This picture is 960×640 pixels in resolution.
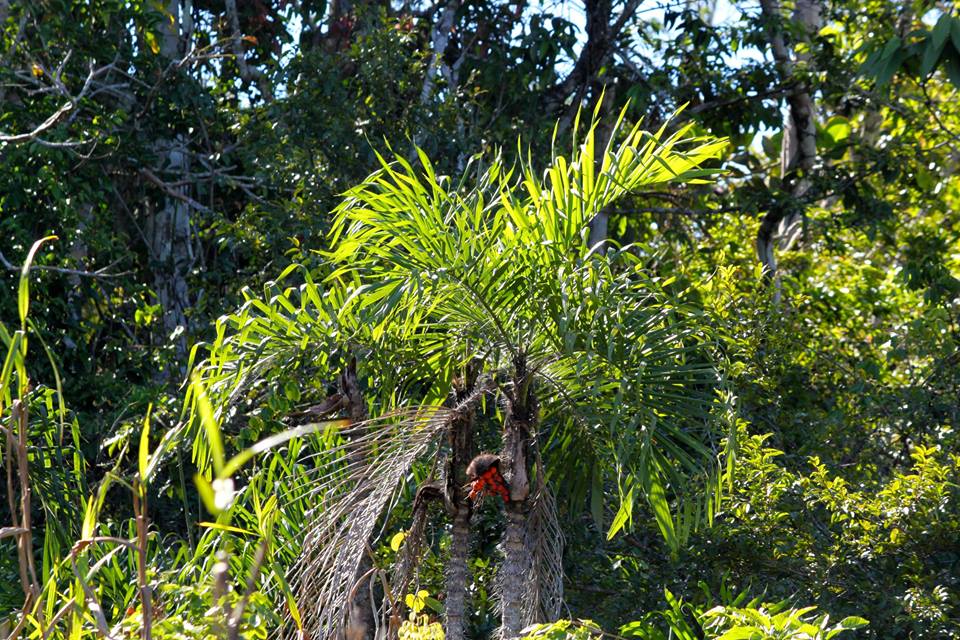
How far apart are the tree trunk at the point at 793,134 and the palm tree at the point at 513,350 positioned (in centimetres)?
431

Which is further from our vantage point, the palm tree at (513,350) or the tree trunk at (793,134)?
the tree trunk at (793,134)

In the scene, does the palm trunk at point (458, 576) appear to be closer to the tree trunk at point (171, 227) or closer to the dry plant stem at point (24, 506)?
the dry plant stem at point (24, 506)

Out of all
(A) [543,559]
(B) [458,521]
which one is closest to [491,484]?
(B) [458,521]

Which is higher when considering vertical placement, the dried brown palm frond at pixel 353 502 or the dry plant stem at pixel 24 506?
the dry plant stem at pixel 24 506

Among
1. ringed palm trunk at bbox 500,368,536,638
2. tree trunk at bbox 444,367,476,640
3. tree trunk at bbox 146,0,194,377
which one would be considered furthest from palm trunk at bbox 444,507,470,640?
tree trunk at bbox 146,0,194,377

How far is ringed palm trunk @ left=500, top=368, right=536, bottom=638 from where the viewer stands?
376cm

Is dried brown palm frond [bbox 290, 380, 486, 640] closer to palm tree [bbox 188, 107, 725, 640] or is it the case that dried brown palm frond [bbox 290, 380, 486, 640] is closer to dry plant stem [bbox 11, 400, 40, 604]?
palm tree [bbox 188, 107, 725, 640]

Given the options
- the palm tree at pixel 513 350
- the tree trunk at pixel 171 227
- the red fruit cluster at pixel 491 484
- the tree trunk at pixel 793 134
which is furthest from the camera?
the tree trunk at pixel 793 134

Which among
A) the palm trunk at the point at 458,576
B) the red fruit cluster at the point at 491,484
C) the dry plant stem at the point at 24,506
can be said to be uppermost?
the dry plant stem at the point at 24,506

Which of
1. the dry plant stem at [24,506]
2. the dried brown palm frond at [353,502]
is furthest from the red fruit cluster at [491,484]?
the dry plant stem at [24,506]

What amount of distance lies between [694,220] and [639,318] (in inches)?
203

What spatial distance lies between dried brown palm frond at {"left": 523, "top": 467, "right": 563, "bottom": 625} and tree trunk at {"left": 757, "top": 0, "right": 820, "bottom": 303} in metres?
4.35

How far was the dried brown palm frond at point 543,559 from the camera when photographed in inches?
150

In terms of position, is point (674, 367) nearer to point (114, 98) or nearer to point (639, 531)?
point (639, 531)
